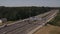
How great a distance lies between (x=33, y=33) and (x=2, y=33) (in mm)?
6532

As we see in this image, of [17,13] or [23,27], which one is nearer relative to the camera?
[23,27]

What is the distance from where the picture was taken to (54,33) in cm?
4162

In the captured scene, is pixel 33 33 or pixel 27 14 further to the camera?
pixel 27 14

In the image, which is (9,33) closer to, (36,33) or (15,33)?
(15,33)

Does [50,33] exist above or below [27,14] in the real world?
above

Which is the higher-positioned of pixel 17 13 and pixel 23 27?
pixel 23 27

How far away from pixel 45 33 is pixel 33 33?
2623 millimetres

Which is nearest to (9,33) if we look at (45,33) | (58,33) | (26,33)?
(26,33)

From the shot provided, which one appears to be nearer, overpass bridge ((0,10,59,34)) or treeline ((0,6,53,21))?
overpass bridge ((0,10,59,34))

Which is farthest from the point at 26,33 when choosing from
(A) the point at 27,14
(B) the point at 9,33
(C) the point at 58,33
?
(A) the point at 27,14

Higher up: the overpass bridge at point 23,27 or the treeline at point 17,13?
the overpass bridge at point 23,27

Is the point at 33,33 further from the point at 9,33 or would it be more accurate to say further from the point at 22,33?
the point at 9,33

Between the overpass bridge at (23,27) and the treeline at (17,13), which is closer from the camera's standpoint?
the overpass bridge at (23,27)

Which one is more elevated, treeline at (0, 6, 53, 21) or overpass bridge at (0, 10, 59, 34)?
overpass bridge at (0, 10, 59, 34)
